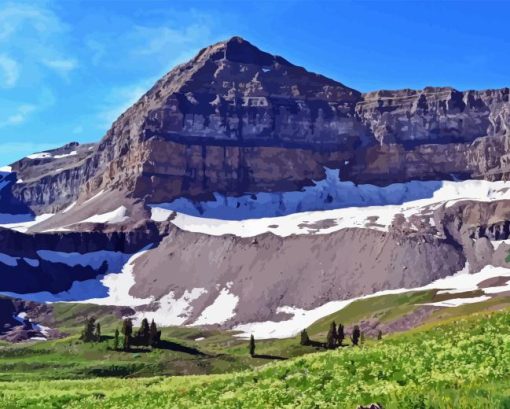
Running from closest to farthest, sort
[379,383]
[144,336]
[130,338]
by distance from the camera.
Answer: [379,383], [130,338], [144,336]

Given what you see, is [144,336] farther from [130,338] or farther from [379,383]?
[379,383]

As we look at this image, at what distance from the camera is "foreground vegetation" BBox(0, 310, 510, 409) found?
16359mm

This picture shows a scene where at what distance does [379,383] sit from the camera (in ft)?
70.9

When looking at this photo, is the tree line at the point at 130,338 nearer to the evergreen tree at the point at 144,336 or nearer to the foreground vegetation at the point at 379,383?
the evergreen tree at the point at 144,336

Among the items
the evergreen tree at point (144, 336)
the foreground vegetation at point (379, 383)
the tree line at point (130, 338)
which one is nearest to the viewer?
the foreground vegetation at point (379, 383)

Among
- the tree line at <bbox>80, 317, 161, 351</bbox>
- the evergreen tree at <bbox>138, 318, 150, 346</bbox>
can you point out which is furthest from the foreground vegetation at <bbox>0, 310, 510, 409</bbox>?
the evergreen tree at <bbox>138, 318, 150, 346</bbox>


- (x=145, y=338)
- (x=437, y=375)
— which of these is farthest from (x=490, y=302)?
(x=437, y=375)

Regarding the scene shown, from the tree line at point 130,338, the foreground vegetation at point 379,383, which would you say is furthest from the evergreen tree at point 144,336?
the foreground vegetation at point 379,383

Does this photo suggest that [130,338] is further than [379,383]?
Yes

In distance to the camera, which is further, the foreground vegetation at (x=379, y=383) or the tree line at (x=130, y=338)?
the tree line at (x=130, y=338)

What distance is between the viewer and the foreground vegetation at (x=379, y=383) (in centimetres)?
1636

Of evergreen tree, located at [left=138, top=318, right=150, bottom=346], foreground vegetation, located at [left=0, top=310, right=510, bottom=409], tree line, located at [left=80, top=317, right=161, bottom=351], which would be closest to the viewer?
foreground vegetation, located at [left=0, top=310, right=510, bottom=409]

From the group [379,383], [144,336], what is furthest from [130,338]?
[379,383]

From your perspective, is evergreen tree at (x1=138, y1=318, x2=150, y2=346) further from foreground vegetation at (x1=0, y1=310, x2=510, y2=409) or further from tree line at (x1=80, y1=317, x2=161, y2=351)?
foreground vegetation at (x1=0, y1=310, x2=510, y2=409)
